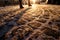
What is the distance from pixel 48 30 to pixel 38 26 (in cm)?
35

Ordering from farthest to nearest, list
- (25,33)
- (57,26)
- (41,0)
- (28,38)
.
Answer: (41,0)
(57,26)
(25,33)
(28,38)

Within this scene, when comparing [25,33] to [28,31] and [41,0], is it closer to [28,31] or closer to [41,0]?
[28,31]

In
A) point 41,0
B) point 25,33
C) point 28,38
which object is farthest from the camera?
point 41,0

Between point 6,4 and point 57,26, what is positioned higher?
point 6,4

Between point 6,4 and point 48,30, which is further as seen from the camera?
point 6,4

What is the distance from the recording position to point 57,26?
2.43 m

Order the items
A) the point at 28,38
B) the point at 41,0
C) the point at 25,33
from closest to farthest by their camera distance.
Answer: the point at 28,38 → the point at 25,33 → the point at 41,0

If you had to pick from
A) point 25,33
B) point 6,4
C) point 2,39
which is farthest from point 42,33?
point 6,4

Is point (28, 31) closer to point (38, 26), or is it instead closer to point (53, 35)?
point (38, 26)

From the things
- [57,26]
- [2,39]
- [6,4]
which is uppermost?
[6,4]

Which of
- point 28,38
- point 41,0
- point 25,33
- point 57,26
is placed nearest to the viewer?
point 28,38

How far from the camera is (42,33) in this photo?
7.02 feet

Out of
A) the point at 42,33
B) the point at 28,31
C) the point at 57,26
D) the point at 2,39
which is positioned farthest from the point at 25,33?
the point at 57,26

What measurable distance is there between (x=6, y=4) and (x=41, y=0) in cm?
224
